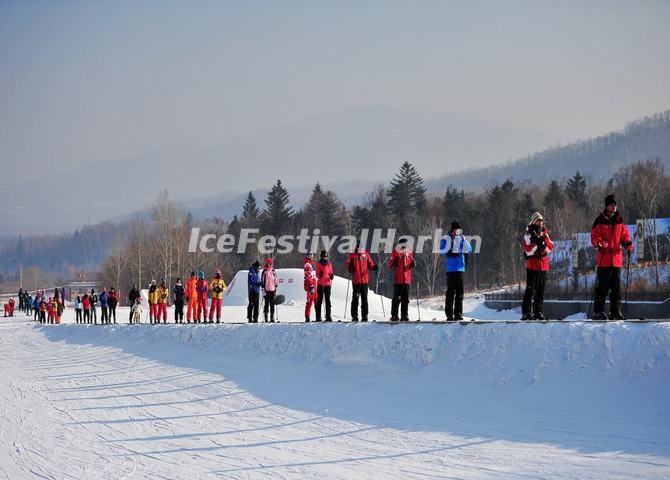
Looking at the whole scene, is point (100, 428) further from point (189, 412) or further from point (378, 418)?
point (378, 418)

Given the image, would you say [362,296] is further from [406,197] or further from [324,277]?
[406,197]

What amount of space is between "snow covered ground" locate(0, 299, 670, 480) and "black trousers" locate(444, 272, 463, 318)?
1.09 m

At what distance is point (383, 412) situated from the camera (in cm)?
1211

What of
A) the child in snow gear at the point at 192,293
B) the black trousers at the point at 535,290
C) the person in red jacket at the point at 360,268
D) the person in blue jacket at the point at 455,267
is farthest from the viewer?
the child in snow gear at the point at 192,293

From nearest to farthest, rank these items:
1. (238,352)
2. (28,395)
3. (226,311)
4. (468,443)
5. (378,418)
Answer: (468,443)
(378,418)
(28,395)
(238,352)
(226,311)

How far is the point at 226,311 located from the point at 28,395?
2364 centimetres

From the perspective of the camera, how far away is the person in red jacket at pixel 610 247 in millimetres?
13008

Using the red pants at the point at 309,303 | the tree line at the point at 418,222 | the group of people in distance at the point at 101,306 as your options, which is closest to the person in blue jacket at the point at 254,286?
the red pants at the point at 309,303

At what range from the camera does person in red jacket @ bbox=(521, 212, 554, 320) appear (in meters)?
14.0

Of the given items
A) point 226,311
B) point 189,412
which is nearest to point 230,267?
point 226,311

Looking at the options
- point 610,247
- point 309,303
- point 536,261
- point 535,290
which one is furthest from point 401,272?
point 610,247

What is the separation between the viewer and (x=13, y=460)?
1014 centimetres

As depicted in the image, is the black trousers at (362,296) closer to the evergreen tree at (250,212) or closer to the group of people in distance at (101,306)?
the group of people in distance at (101,306)

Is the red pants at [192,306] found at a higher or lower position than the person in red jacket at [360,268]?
lower
